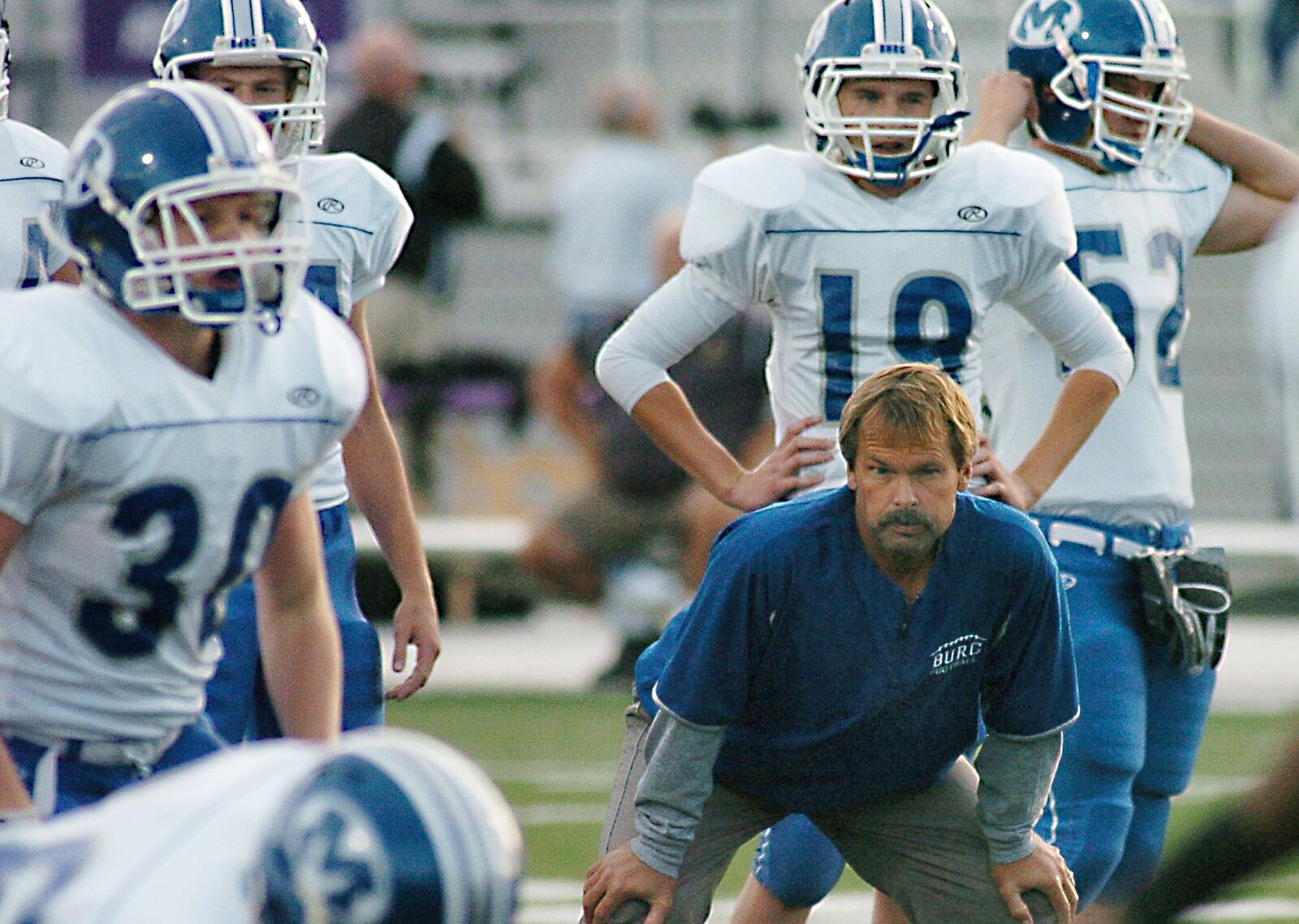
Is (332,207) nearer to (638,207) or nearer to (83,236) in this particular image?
(83,236)

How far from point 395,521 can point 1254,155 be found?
1.85 meters

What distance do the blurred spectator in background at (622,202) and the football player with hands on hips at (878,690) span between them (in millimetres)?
5805

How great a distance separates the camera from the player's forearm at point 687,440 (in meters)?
3.96

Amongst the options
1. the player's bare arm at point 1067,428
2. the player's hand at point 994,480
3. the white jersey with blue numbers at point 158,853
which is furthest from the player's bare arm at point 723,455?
the white jersey with blue numbers at point 158,853

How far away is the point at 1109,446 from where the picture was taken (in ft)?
13.8

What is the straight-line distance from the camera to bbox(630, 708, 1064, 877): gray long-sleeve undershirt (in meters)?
3.42

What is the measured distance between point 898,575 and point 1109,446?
0.91 metres

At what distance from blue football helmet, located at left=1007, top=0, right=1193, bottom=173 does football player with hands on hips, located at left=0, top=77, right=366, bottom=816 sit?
187cm

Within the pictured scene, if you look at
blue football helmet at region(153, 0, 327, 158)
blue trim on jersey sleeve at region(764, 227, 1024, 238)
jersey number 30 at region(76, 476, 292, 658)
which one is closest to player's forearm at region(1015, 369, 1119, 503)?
blue trim on jersey sleeve at region(764, 227, 1024, 238)

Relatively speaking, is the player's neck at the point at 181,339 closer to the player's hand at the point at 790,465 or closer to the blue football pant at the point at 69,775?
the blue football pant at the point at 69,775

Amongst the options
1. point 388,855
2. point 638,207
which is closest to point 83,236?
point 388,855

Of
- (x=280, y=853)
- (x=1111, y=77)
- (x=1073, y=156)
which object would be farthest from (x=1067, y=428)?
(x=280, y=853)

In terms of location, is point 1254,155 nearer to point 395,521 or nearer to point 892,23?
point 892,23

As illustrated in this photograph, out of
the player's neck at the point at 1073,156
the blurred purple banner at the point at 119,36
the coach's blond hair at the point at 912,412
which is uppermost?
the player's neck at the point at 1073,156
